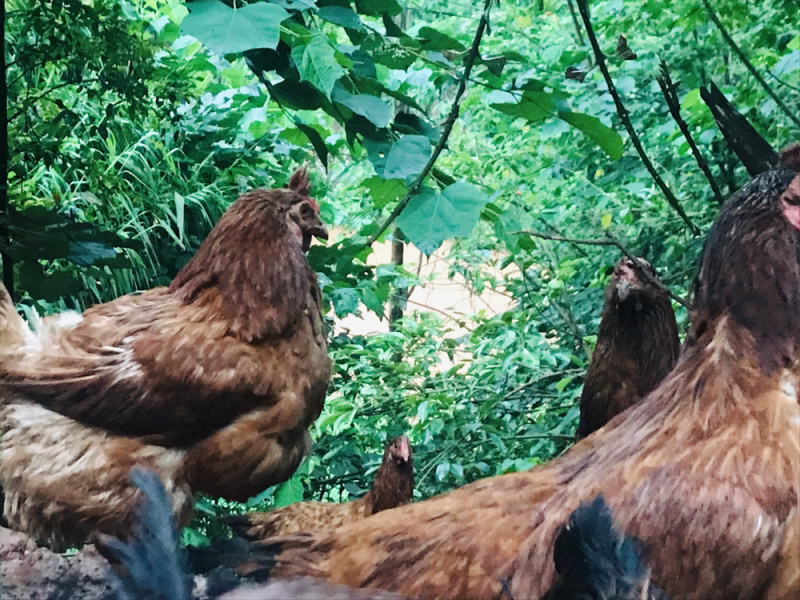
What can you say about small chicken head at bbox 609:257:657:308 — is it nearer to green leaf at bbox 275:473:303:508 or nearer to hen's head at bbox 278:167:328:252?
hen's head at bbox 278:167:328:252

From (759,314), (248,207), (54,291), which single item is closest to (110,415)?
(54,291)

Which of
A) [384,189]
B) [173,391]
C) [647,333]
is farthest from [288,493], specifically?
[647,333]

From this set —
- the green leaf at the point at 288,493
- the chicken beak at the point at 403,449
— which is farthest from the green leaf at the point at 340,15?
the green leaf at the point at 288,493

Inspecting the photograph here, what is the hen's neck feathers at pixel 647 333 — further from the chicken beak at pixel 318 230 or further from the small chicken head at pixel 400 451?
the chicken beak at pixel 318 230

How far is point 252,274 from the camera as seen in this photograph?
957mm

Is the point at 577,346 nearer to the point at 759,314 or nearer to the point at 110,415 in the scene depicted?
the point at 759,314

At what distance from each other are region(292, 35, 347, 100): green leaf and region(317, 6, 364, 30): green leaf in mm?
111

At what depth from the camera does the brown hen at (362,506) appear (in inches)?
48.4

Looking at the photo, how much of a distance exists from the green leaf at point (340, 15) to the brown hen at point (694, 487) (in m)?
0.57

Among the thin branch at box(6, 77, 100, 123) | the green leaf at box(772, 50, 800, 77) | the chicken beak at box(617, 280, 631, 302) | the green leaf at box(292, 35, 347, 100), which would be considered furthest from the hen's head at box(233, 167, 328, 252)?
the green leaf at box(772, 50, 800, 77)

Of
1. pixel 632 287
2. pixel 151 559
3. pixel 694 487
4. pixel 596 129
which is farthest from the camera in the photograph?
pixel 632 287

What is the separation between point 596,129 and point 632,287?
13.1 inches

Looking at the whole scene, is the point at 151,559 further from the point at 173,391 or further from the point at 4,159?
the point at 4,159

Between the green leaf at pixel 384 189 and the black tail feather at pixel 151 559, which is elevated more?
the green leaf at pixel 384 189
